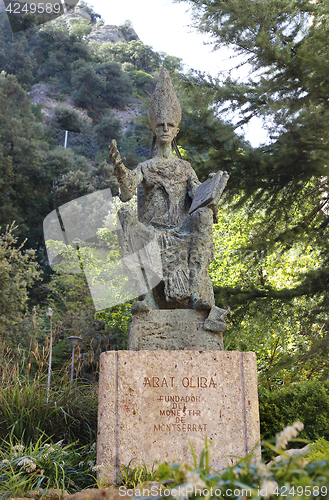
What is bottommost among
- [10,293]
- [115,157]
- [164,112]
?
[10,293]

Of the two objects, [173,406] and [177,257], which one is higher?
[177,257]

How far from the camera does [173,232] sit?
155 inches

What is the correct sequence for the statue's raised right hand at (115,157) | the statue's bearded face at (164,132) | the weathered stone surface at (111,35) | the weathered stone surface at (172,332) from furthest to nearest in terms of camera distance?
the weathered stone surface at (111,35), the statue's bearded face at (164,132), the statue's raised right hand at (115,157), the weathered stone surface at (172,332)

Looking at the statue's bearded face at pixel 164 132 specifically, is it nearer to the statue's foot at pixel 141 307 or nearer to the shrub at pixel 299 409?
the statue's foot at pixel 141 307

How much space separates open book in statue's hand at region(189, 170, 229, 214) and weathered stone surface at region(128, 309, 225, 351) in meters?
0.95

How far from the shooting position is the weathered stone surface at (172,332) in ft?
11.2

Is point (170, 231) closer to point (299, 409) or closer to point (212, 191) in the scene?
point (212, 191)

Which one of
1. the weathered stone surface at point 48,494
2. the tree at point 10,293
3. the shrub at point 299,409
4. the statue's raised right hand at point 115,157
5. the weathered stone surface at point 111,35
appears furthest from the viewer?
the weathered stone surface at point 111,35

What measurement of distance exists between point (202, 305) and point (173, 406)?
2.66ft

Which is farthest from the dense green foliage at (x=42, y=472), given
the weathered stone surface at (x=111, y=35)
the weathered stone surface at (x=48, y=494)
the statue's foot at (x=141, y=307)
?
the weathered stone surface at (x=111, y=35)

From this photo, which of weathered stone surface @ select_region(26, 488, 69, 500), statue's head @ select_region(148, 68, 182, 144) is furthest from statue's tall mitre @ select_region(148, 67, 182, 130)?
weathered stone surface @ select_region(26, 488, 69, 500)

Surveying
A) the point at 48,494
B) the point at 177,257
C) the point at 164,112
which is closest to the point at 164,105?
the point at 164,112

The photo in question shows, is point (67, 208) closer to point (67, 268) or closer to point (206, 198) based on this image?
point (67, 268)

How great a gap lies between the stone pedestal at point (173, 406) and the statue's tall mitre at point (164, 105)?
2.41m
